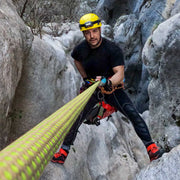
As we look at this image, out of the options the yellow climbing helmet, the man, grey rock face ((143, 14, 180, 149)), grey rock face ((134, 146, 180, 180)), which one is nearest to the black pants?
the man

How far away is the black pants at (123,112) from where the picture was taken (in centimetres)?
387

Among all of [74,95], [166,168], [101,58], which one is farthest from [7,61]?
[74,95]

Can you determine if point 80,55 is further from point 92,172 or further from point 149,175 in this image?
point 92,172

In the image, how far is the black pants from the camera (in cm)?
387

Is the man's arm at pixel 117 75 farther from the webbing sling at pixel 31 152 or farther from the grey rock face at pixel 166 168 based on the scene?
the webbing sling at pixel 31 152

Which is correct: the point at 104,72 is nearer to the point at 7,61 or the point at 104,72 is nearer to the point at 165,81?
the point at 7,61

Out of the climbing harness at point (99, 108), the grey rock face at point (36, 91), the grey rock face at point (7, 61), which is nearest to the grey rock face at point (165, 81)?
the climbing harness at point (99, 108)

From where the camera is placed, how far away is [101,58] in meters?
3.96

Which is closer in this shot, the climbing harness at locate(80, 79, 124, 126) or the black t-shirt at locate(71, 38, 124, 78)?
the black t-shirt at locate(71, 38, 124, 78)

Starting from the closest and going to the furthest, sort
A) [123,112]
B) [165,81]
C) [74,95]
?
[123,112] → [74,95] → [165,81]

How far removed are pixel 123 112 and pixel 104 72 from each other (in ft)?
3.52

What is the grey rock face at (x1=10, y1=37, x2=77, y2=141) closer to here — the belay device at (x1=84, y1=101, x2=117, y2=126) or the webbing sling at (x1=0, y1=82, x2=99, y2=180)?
the belay device at (x1=84, y1=101, x2=117, y2=126)

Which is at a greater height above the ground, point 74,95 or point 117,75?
point 117,75

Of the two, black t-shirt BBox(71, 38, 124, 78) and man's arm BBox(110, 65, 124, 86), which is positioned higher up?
black t-shirt BBox(71, 38, 124, 78)
